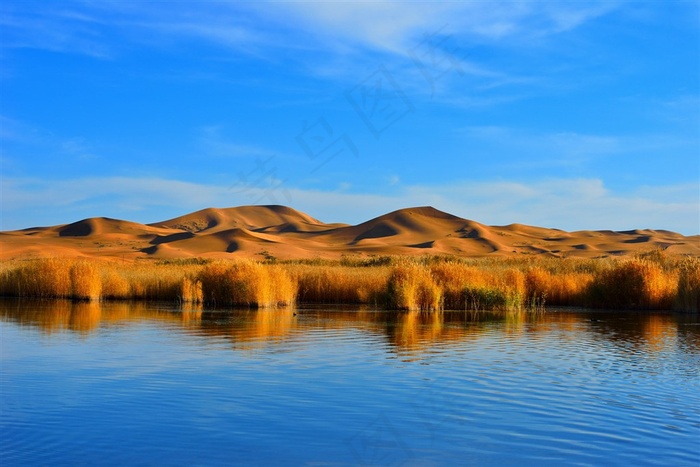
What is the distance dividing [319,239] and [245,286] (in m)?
97.8

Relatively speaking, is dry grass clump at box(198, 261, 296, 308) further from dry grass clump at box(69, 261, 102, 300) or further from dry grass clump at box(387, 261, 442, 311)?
dry grass clump at box(69, 261, 102, 300)

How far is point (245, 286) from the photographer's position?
27.8 metres

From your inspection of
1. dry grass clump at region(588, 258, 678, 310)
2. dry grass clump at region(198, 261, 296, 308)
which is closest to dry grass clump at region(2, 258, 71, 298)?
dry grass clump at region(198, 261, 296, 308)

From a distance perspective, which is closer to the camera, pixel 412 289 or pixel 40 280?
pixel 412 289

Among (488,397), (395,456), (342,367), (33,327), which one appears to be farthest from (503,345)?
(33,327)

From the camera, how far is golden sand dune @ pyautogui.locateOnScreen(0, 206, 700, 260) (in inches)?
3455

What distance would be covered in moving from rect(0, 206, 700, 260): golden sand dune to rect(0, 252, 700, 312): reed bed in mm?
43057

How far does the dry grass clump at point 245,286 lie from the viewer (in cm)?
2764

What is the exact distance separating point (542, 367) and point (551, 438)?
4.83 metres

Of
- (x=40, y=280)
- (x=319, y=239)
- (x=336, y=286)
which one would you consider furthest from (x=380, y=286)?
(x=319, y=239)

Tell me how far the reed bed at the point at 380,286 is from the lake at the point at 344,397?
8.97 metres

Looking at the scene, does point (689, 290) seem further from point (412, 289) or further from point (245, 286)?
point (245, 286)

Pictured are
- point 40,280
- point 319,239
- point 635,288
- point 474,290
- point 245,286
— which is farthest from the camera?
point 319,239

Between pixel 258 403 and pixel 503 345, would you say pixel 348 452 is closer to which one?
pixel 258 403
